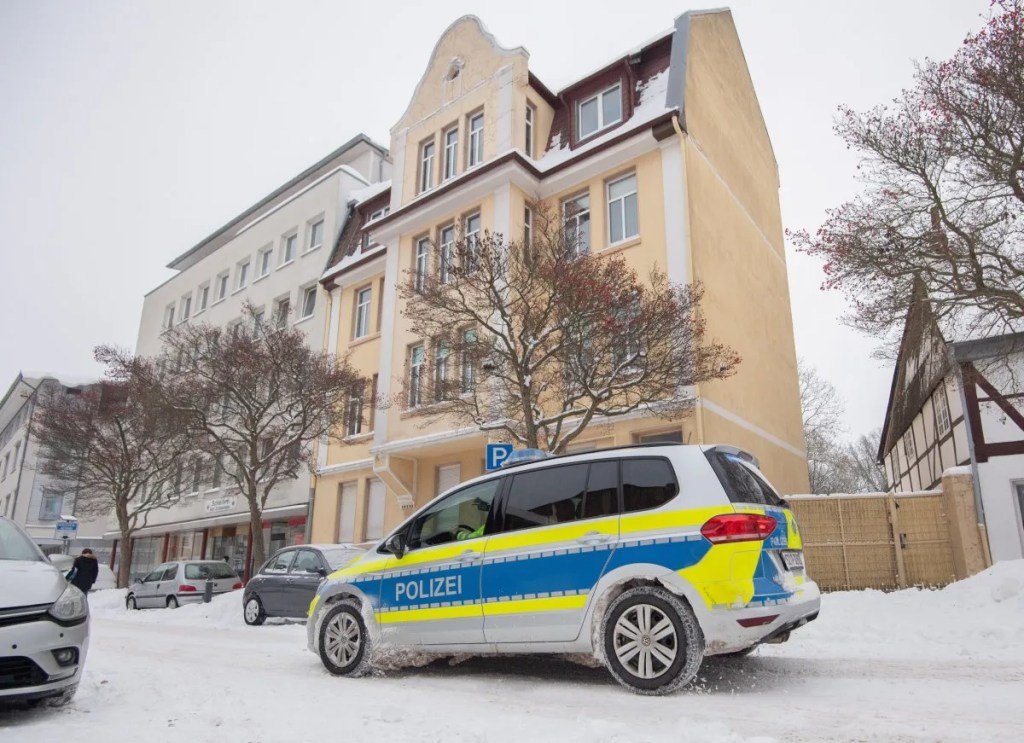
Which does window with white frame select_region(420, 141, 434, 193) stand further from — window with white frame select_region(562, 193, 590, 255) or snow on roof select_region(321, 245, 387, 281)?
window with white frame select_region(562, 193, 590, 255)

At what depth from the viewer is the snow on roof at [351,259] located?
26.0m

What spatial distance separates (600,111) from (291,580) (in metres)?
15.1

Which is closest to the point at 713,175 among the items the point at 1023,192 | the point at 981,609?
the point at 1023,192

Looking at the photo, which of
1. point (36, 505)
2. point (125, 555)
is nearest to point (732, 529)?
point (125, 555)

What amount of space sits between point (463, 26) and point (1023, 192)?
18.0 m

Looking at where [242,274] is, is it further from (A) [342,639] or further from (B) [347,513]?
(A) [342,639]

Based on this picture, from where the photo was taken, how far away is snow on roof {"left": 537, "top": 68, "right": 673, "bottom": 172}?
19322mm

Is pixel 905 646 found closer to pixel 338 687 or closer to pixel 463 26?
pixel 338 687

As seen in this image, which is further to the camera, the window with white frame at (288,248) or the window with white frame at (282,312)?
the window with white frame at (288,248)

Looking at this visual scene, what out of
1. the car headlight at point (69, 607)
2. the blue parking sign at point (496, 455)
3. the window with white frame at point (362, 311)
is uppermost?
the window with white frame at point (362, 311)

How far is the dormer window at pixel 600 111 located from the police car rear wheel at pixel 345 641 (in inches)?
666

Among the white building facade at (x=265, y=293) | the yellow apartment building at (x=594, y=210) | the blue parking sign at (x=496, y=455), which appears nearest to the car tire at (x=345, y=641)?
the blue parking sign at (x=496, y=455)

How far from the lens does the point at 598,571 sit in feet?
19.4

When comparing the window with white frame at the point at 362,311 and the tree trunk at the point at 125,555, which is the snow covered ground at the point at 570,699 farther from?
the tree trunk at the point at 125,555
